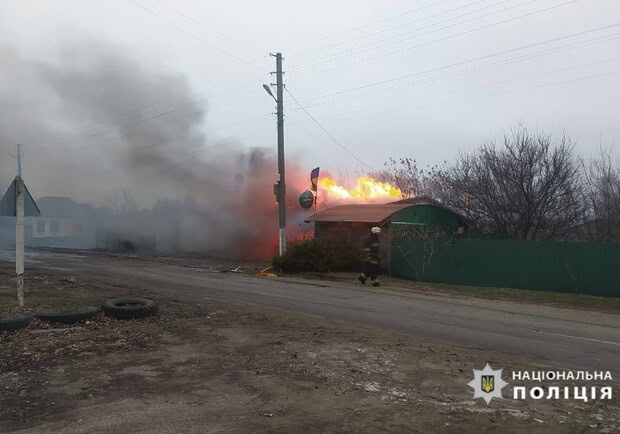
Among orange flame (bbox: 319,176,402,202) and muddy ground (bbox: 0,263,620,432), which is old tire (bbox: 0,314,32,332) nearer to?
muddy ground (bbox: 0,263,620,432)

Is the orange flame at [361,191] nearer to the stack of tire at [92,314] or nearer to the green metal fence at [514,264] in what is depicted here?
the green metal fence at [514,264]

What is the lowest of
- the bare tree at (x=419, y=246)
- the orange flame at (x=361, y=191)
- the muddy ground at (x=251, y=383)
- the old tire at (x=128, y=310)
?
the muddy ground at (x=251, y=383)

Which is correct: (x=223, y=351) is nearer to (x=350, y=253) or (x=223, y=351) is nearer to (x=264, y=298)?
(x=264, y=298)

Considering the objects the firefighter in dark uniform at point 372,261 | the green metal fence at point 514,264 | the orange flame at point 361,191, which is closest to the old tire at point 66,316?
the firefighter in dark uniform at point 372,261

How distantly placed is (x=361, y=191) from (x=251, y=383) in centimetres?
2331

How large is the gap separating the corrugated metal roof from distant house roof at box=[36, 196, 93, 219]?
1193 inches

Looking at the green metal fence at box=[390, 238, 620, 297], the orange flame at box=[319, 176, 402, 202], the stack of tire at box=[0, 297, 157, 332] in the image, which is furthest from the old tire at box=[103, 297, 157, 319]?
the orange flame at box=[319, 176, 402, 202]

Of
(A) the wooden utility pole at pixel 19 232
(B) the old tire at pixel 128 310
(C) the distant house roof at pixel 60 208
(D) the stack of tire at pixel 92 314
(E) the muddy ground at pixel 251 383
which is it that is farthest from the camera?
(C) the distant house roof at pixel 60 208

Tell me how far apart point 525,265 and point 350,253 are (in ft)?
21.4

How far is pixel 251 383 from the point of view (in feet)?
17.3

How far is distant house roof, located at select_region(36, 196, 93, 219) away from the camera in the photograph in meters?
47.1

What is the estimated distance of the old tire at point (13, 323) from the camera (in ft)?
24.2

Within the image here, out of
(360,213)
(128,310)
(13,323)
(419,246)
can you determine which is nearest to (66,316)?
(13,323)

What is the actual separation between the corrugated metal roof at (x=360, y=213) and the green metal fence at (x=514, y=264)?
1.57m
